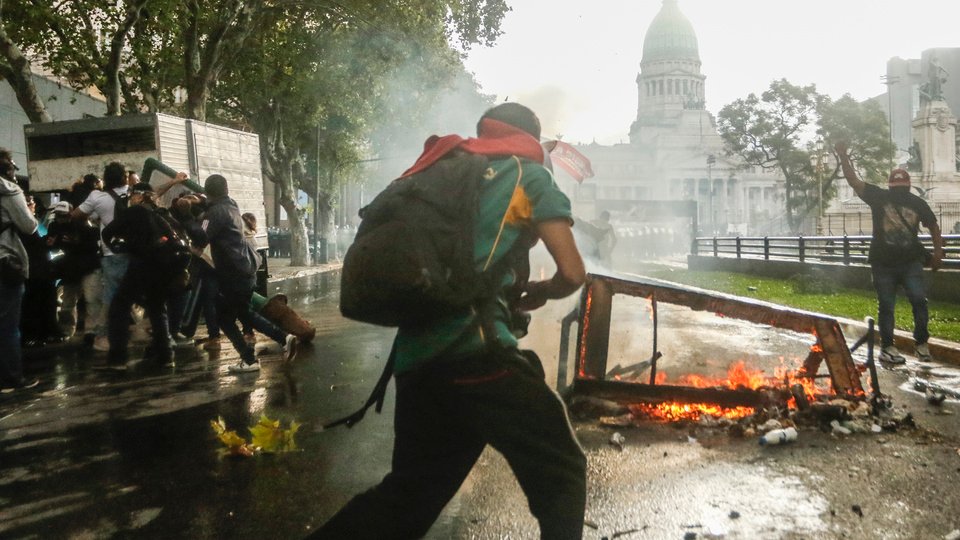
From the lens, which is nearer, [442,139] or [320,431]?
[442,139]

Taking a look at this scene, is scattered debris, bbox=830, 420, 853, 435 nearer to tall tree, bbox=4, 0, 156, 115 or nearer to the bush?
the bush

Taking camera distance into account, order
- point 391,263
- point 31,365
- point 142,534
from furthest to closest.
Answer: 1. point 31,365
2. point 142,534
3. point 391,263

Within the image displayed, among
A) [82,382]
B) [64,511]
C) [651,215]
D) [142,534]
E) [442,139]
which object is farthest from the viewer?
[651,215]

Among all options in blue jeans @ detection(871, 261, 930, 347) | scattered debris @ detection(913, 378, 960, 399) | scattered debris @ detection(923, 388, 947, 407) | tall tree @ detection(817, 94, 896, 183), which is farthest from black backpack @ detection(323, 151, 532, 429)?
tall tree @ detection(817, 94, 896, 183)

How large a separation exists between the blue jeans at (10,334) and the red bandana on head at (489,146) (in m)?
5.38

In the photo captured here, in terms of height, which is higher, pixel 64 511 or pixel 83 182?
pixel 83 182

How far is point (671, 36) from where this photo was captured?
114188 millimetres

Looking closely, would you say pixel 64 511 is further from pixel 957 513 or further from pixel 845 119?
pixel 845 119

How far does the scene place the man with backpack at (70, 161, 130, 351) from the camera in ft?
28.6

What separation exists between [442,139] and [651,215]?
43.0 meters

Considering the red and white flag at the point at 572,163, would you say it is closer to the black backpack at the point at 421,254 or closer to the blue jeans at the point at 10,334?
the blue jeans at the point at 10,334

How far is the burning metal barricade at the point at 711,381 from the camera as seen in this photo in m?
5.36

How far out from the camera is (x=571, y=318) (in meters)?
5.55

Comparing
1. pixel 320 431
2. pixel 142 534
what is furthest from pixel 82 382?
pixel 142 534
